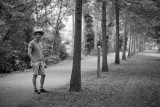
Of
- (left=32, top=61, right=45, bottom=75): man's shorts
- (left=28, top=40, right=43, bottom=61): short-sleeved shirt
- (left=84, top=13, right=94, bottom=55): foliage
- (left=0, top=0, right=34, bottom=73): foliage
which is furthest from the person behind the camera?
(left=84, top=13, right=94, bottom=55): foliage

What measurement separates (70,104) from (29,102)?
1.30m

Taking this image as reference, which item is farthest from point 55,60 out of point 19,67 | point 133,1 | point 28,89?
point 28,89

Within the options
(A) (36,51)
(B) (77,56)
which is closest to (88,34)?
(B) (77,56)

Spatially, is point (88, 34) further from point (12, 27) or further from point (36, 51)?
point (36, 51)

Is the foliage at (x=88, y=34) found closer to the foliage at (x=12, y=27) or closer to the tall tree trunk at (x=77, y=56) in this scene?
the foliage at (x=12, y=27)

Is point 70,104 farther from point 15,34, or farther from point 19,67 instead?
point 19,67

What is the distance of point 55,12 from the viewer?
25281mm

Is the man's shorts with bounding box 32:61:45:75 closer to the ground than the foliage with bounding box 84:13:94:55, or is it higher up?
closer to the ground

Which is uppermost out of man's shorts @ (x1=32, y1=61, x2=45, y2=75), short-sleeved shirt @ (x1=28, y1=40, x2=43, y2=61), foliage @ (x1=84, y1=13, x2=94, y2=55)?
foliage @ (x1=84, y1=13, x2=94, y2=55)

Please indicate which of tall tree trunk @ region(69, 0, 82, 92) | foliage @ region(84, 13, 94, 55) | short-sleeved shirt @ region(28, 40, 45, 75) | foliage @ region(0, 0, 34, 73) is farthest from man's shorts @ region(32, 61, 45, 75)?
foliage @ region(84, 13, 94, 55)

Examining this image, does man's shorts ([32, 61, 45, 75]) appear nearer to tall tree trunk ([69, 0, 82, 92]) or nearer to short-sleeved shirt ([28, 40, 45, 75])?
short-sleeved shirt ([28, 40, 45, 75])

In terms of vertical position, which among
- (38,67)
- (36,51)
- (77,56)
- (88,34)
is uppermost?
(88,34)

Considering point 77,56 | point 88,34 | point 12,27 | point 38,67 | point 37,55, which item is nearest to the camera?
point 38,67

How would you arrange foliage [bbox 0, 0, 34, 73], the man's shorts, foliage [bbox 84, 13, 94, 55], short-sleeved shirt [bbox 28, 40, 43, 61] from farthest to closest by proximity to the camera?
foliage [bbox 84, 13, 94, 55]
foliage [bbox 0, 0, 34, 73]
short-sleeved shirt [bbox 28, 40, 43, 61]
the man's shorts
